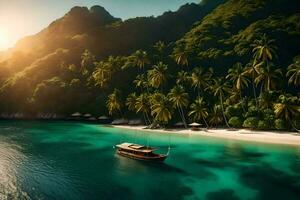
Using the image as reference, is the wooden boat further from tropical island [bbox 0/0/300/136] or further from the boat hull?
tropical island [bbox 0/0/300/136]

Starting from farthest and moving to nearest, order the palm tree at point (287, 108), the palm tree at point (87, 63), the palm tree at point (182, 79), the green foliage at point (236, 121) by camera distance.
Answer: the palm tree at point (87, 63) < the palm tree at point (182, 79) < the green foliage at point (236, 121) < the palm tree at point (287, 108)


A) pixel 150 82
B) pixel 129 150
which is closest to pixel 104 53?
pixel 150 82

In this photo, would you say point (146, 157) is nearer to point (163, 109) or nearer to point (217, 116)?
point (163, 109)

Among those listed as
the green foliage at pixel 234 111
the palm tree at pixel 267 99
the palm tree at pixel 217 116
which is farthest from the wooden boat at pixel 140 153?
the palm tree at pixel 267 99

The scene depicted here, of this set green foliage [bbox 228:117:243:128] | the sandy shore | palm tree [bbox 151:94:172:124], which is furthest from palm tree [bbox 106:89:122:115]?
green foliage [bbox 228:117:243:128]

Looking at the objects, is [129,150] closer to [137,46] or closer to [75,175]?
[75,175]

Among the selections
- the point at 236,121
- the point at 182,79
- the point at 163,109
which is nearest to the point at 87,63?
the point at 182,79

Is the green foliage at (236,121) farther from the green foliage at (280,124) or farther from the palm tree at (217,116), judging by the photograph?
the green foliage at (280,124)
